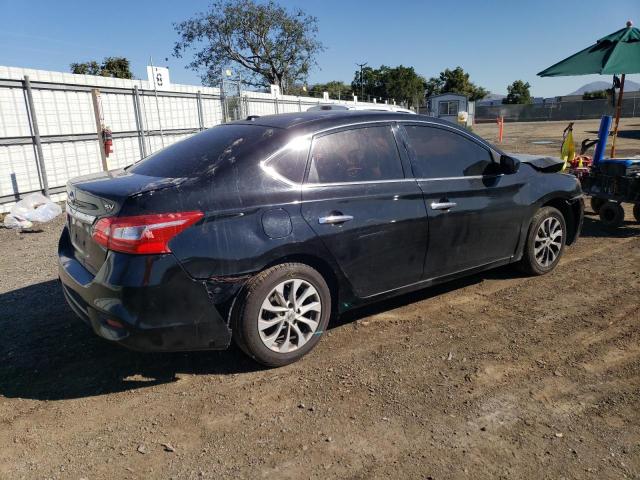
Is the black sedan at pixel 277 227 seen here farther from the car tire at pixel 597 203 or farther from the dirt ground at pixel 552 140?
the dirt ground at pixel 552 140

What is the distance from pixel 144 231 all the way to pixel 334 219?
1246mm

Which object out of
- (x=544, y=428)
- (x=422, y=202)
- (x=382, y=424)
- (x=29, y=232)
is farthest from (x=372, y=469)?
(x=29, y=232)

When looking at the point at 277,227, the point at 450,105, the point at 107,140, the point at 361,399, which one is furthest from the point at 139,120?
the point at 450,105

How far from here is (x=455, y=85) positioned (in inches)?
3450

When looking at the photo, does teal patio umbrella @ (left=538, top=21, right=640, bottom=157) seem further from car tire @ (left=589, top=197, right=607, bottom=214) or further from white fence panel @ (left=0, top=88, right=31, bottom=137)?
white fence panel @ (left=0, top=88, right=31, bottom=137)

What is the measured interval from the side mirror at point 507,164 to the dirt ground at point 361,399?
116 cm

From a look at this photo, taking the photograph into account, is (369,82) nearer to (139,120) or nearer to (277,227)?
(139,120)

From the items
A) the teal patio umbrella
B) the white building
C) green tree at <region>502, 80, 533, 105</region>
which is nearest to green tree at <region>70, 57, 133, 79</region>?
the white building

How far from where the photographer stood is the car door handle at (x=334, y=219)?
11.1ft

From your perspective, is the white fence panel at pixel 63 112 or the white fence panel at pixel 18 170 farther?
the white fence panel at pixel 63 112

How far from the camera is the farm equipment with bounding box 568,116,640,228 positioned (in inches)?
264

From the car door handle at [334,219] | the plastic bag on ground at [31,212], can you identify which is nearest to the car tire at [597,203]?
the car door handle at [334,219]

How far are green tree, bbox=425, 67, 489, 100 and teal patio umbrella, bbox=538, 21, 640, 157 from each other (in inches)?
3211

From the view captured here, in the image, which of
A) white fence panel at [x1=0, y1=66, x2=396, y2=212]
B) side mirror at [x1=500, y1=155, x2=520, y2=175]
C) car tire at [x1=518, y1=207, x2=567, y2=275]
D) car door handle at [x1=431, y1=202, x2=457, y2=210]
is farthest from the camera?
white fence panel at [x1=0, y1=66, x2=396, y2=212]
